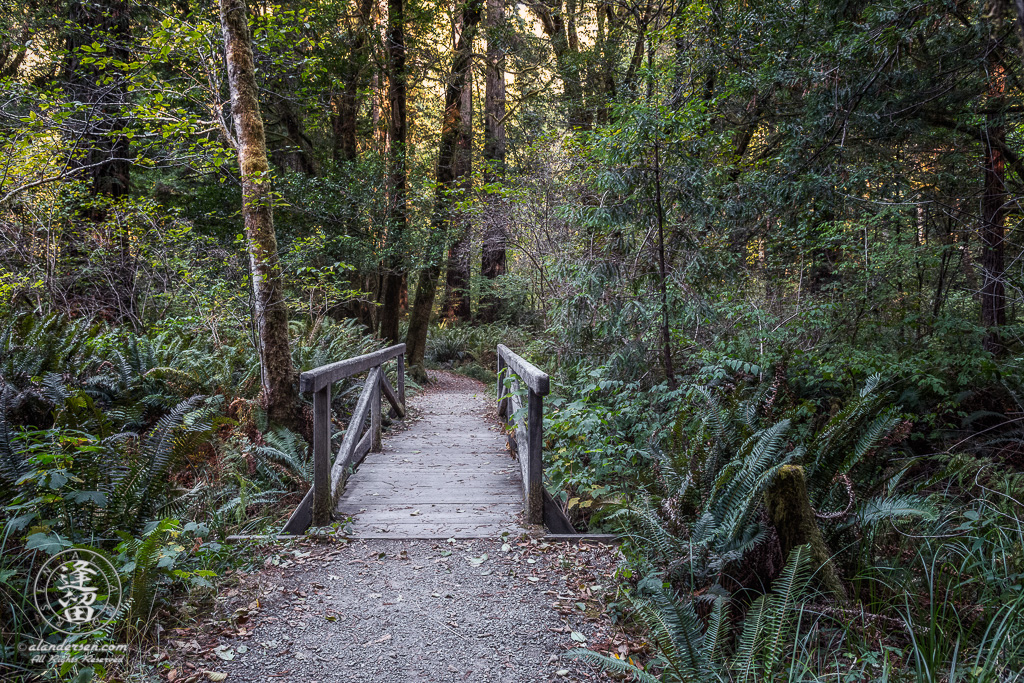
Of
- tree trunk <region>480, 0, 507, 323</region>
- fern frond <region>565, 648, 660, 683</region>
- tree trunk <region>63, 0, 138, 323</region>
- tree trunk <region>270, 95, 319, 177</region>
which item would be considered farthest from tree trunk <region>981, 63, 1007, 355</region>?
tree trunk <region>270, 95, 319, 177</region>

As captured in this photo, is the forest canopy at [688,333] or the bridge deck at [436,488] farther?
the bridge deck at [436,488]

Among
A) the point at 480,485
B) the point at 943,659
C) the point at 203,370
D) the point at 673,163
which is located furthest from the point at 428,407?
the point at 943,659

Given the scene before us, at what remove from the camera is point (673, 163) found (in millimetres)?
5715

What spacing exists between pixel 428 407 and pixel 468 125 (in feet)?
27.8

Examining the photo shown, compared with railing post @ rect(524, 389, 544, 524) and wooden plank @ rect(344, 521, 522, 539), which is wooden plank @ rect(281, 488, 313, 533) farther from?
railing post @ rect(524, 389, 544, 524)

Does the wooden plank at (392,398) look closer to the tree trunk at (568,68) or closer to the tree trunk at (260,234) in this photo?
the tree trunk at (260,234)

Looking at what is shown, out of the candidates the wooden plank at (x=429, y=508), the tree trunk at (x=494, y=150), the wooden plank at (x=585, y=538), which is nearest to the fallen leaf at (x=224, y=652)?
the wooden plank at (x=429, y=508)

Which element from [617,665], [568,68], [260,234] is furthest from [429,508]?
[568,68]

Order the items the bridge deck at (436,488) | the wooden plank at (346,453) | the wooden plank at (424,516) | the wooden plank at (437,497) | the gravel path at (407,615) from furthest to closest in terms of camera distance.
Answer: the wooden plank at (437,497) < the wooden plank at (346,453) < the wooden plank at (424,516) < the bridge deck at (436,488) < the gravel path at (407,615)

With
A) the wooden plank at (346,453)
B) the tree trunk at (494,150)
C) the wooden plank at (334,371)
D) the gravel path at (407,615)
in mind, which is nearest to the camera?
the gravel path at (407,615)

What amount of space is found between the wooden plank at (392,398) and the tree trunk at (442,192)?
4633 millimetres

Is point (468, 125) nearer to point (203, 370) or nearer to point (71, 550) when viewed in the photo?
point (203, 370)

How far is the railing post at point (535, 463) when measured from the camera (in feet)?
13.2

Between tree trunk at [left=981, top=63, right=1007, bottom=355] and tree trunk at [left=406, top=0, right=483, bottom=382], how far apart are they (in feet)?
29.6
